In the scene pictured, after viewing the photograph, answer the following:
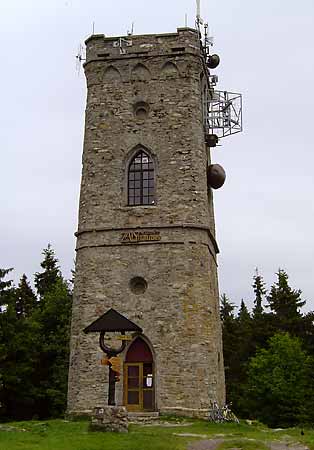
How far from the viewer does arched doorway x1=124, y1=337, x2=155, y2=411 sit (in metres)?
22.7

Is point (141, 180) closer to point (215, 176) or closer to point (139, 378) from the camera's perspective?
point (215, 176)

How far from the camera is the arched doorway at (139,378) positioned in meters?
22.7

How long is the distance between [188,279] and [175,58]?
8.48 meters

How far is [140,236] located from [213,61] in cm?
897

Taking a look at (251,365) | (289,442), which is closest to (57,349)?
(251,365)

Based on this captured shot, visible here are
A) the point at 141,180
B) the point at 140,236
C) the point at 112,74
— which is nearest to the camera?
the point at 140,236

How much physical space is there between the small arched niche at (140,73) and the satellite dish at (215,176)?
417cm

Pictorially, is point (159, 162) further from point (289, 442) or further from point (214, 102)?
point (289, 442)

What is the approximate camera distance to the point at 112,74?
2627 centimetres

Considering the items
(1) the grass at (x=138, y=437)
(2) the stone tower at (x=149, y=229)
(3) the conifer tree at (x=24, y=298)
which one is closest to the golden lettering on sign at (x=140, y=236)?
(2) the stone tower at (x=149, y=229)

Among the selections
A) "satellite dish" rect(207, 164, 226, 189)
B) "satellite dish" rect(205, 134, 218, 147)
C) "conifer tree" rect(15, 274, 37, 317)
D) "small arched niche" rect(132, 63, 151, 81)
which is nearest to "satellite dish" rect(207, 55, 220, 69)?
"satellite dish" rect(205, 134, 218, 147)

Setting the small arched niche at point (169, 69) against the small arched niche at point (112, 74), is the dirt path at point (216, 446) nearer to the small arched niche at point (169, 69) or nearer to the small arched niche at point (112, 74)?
the small arched niche at point (169, 69)

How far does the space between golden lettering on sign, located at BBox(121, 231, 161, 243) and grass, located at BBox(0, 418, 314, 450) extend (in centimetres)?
642

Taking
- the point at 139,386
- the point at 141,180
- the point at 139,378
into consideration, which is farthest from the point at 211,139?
the point at 139,386
